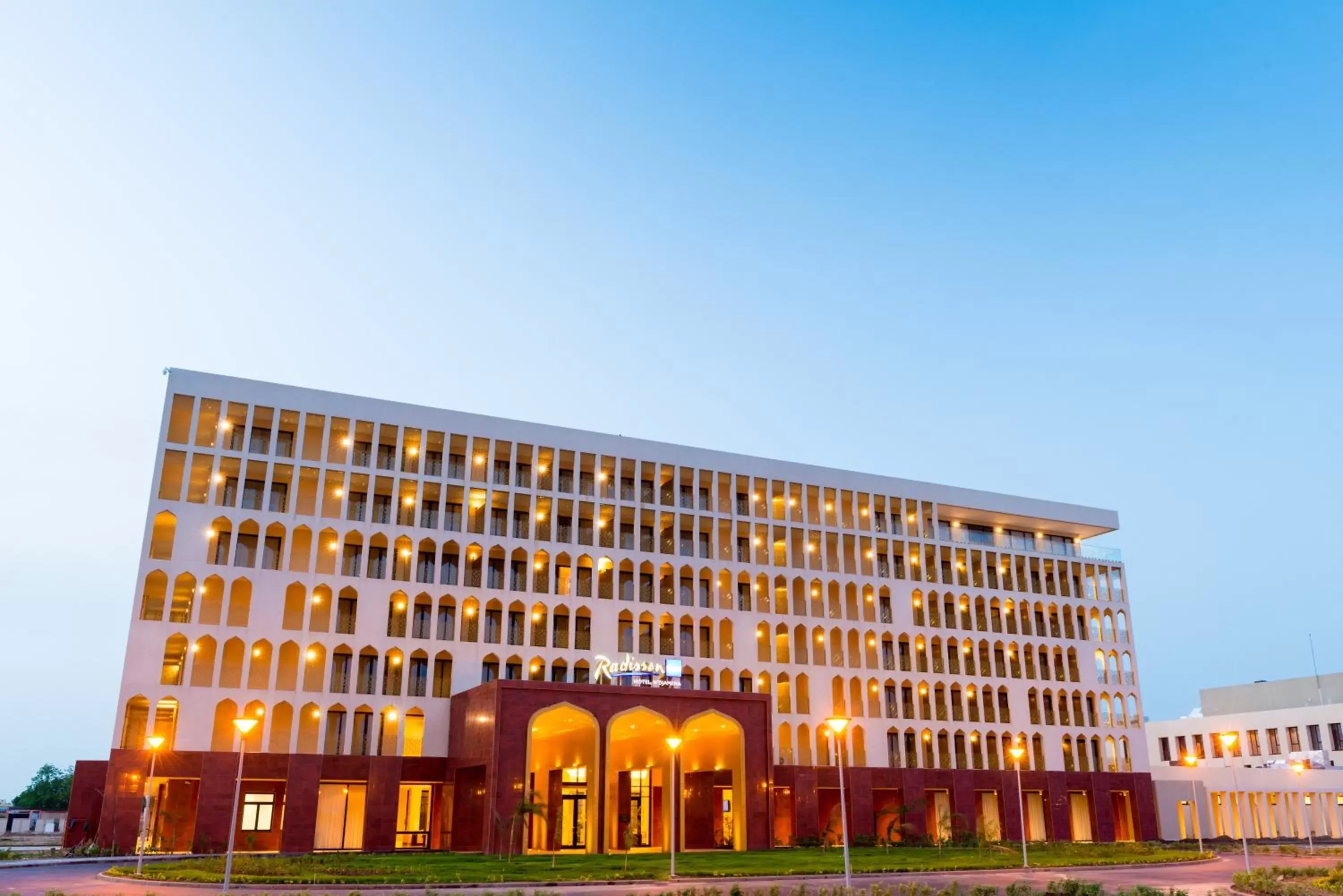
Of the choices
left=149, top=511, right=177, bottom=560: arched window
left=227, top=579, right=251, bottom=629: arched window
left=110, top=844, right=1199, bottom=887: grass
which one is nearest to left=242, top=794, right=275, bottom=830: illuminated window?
left=110, top=844, right=1199, bottom=887: grass

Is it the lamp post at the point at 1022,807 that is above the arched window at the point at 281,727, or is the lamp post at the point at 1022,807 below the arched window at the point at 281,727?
below

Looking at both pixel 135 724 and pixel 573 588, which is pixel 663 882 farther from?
pixel 135 724

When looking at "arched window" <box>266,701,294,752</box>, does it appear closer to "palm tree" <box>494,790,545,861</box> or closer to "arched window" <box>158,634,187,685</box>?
"arched window" <box>158,634,187,685</box>

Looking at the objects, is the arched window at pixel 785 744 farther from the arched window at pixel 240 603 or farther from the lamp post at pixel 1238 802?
the arched window at pixel 240 603

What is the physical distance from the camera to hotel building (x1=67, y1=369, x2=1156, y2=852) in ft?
145

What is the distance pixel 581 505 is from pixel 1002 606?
92.3 ft

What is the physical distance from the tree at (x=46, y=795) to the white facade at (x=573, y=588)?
61.6 metres

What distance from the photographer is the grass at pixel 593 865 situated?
2811 centimetres

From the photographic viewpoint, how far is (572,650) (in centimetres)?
5278

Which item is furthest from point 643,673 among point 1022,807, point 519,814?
point 1022,807

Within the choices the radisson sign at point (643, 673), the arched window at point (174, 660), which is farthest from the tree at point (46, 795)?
the radisson sign at point (643, 673)

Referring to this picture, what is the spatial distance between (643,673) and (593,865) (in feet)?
45.2

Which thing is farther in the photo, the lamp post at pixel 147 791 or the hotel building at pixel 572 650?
the hotel building at pixel 572 650

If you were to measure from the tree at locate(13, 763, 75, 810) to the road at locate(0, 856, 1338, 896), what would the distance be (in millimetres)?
75241
